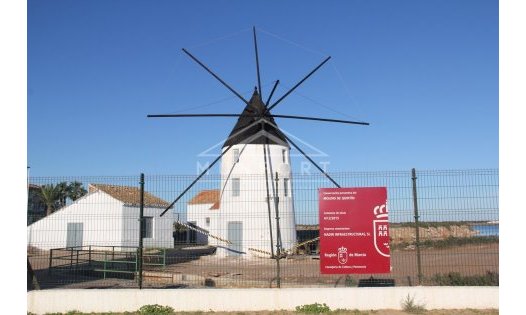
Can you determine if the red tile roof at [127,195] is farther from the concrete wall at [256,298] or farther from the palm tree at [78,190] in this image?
the concrete wall at [256,298]

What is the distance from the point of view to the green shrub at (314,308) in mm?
9383

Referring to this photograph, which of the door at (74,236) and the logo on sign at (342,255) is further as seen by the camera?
the door at (74,236)

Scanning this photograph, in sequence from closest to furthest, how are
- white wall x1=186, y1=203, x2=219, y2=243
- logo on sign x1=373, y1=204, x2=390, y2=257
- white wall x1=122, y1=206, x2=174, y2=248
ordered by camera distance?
logo on sign x1=373, y1=204, x2=390, y2=257 < white wall x1=122, y1=206, x2=174, y2=248 < white wall x1=186, y1=203, x2=219, y2=243

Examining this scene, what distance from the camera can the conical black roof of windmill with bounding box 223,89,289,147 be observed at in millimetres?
25766

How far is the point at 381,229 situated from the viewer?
10125 mm

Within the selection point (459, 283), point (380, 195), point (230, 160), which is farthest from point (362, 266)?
point (230, 160)

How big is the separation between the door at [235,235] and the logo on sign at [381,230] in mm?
3686

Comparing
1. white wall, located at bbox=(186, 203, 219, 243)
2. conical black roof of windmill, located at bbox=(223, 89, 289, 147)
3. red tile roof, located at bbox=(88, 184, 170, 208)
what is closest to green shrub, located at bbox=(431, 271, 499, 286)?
white wall, located at bbox=(186, 203, 219, 243)

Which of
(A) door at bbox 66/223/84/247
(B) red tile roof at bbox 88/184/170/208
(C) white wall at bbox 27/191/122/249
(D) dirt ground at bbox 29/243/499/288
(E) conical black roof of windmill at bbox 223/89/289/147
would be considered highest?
(E) conical black roof of windmill at bbox 223/89/289/147

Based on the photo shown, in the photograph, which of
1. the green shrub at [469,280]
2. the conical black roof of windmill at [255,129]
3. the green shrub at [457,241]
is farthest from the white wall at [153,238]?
the conical black roof of windmill at [255,129]

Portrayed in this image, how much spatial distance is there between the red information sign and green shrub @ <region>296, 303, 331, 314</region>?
86 centimetres

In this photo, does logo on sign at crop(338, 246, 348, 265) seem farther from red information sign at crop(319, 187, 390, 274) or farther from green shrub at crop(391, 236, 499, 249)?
green shrub at crop(391, 236, 499, 249)

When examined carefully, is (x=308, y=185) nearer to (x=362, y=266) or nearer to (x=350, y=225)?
(x=350, y=225)
